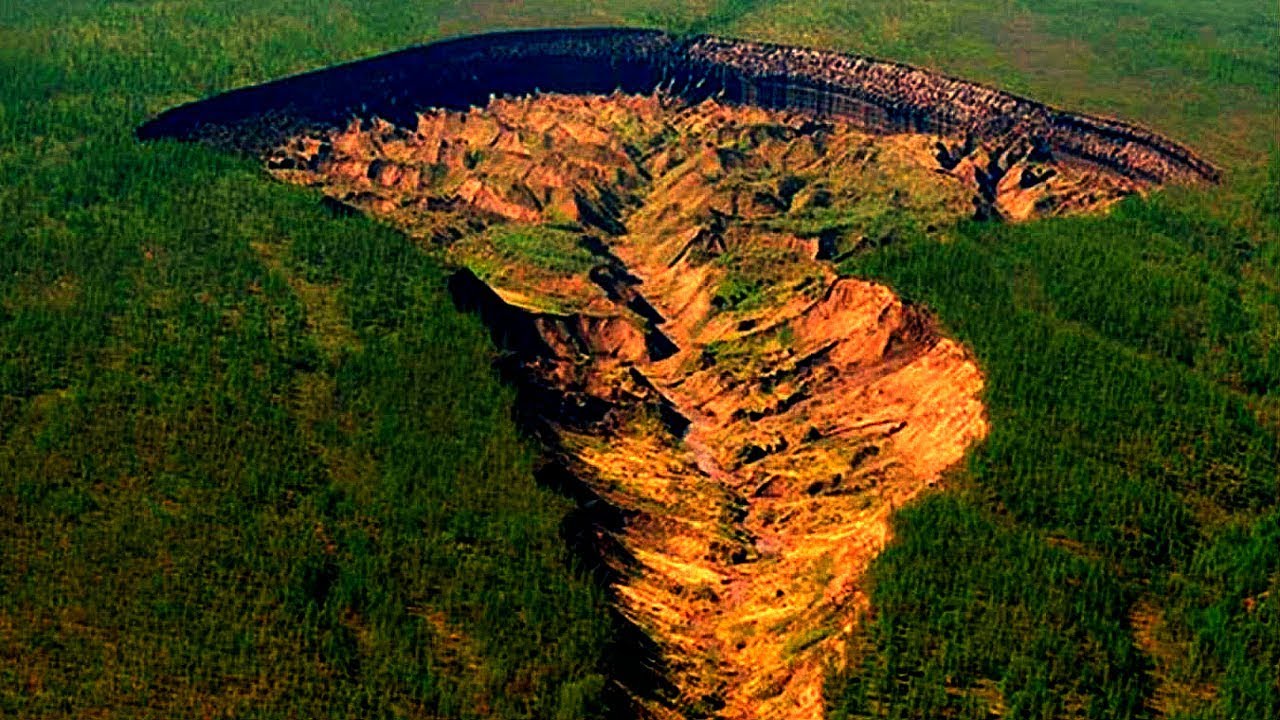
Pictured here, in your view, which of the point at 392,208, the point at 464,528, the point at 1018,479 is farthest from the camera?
the point at 392,208

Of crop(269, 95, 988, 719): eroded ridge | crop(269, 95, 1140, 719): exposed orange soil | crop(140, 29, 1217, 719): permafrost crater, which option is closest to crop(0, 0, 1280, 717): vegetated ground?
crop(269, 95, 988, 719): eroded ridge

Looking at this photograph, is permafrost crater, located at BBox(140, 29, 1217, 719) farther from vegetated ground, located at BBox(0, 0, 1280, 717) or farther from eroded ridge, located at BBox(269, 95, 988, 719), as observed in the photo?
vegetated ground, located at BBox(0, 0, 1280, 717)

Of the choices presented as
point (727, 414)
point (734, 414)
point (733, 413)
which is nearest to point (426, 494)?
point (734, 414)

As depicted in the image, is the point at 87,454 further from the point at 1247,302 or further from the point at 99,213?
the point at 1247,302

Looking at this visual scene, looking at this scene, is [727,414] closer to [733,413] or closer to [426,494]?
[733,413]

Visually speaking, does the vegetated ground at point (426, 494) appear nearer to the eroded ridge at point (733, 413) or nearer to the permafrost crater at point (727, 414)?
the eroded ridge at point (733, 413)

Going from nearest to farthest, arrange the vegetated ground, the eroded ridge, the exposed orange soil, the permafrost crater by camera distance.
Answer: the vegetated ground
the permafrost crater
the exposed orange soil
the eroded ridge

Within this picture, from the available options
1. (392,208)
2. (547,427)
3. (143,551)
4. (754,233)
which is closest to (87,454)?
(143,551)

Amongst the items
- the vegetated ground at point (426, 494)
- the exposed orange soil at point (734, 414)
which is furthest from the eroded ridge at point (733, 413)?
the vegetated ground at point (426, 494)
